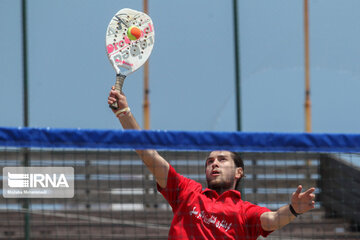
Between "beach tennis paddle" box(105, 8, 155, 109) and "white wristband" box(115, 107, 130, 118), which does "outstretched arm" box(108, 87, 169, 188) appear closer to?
"white wristband" box(115, 107, 130, 118)

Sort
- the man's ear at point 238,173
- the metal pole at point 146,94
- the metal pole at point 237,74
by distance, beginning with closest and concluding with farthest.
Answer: the man's ear at point 238,173 < the metal pole at point 237,74 < the metal pole at point 146,94

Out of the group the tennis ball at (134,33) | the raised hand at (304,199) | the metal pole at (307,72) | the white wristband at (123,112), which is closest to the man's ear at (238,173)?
the raised hand at (304,199)

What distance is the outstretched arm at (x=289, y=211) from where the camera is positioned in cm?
398

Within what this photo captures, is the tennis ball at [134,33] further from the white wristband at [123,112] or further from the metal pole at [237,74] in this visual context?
the metal pole at [237,74]

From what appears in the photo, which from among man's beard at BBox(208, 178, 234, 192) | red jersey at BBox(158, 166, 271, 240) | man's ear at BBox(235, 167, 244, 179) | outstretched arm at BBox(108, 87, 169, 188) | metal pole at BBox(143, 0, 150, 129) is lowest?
red jersey at BBox(158, 166, 271, 240)

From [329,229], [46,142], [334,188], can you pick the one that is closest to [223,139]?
[46,142]

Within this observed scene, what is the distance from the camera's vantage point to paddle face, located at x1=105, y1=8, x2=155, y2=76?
453 centimetres

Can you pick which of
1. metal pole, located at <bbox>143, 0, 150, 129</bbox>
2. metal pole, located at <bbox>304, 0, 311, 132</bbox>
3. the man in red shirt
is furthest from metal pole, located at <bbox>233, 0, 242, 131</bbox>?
the man in red shirt

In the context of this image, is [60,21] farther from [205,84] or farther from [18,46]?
[205,84]

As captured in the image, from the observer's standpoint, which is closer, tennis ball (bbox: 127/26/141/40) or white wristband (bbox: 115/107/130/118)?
white wristband (bbox: 115/107/130/118)

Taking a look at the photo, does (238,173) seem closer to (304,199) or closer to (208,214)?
(208,214)

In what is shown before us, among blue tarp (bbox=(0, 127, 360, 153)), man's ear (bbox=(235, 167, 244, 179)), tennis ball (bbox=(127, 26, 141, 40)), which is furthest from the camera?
tennis ball (bbox=(127, 26, 141, 40))

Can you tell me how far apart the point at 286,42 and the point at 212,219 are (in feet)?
18.7

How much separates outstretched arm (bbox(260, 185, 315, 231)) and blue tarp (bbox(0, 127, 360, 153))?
427 millimetres
